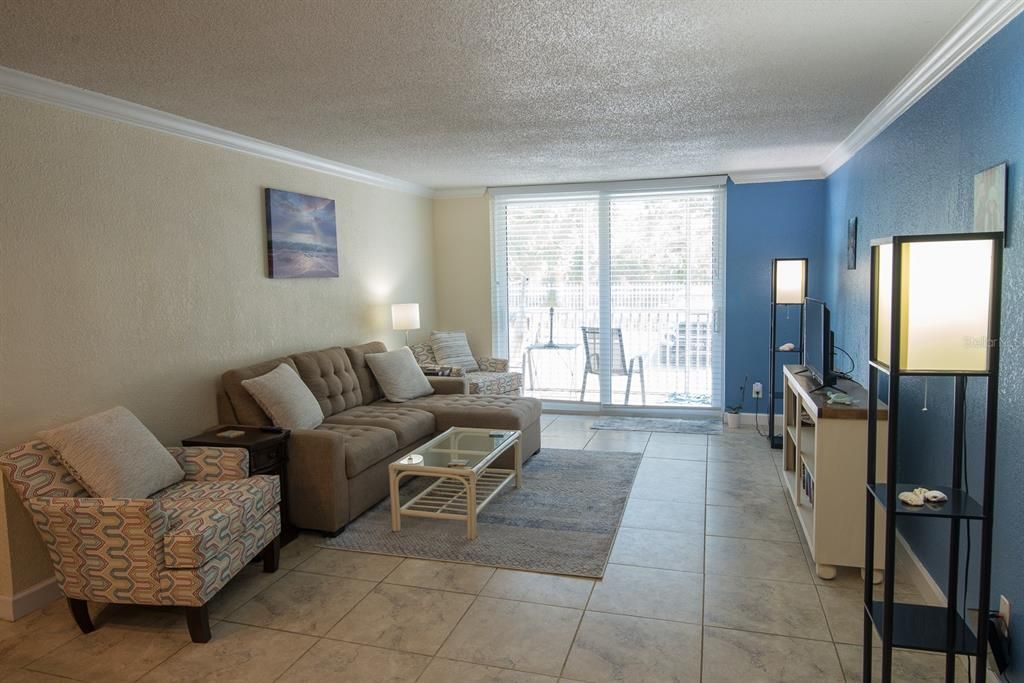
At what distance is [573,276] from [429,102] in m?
3.78

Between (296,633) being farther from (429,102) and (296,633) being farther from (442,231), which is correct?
(442,231)

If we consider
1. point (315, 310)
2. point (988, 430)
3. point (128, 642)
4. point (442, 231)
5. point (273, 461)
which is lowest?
point (128, 642)

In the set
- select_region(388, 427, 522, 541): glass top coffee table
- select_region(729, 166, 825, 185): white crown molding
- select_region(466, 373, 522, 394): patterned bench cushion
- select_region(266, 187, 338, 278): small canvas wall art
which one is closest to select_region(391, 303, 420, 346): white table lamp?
select_region(466, 373, 522, 394): patterned bench cushion

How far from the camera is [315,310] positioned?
525 centimetres

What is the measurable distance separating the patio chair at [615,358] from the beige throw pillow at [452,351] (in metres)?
1.17

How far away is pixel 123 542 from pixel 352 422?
1.95 metres

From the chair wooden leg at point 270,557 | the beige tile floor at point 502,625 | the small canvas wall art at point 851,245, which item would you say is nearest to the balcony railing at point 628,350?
the small canvas wall art at point 851,245

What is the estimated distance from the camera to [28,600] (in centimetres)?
303

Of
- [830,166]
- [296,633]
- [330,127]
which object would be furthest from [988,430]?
[830,166]

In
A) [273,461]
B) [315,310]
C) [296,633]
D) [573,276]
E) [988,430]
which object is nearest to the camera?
[988,430]

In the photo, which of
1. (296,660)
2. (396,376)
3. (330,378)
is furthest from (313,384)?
(296,660)

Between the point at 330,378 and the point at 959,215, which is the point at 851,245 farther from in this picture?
the point at 330,378

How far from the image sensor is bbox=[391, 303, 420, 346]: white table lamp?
6.16 meters

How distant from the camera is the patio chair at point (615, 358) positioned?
22.9 feet
